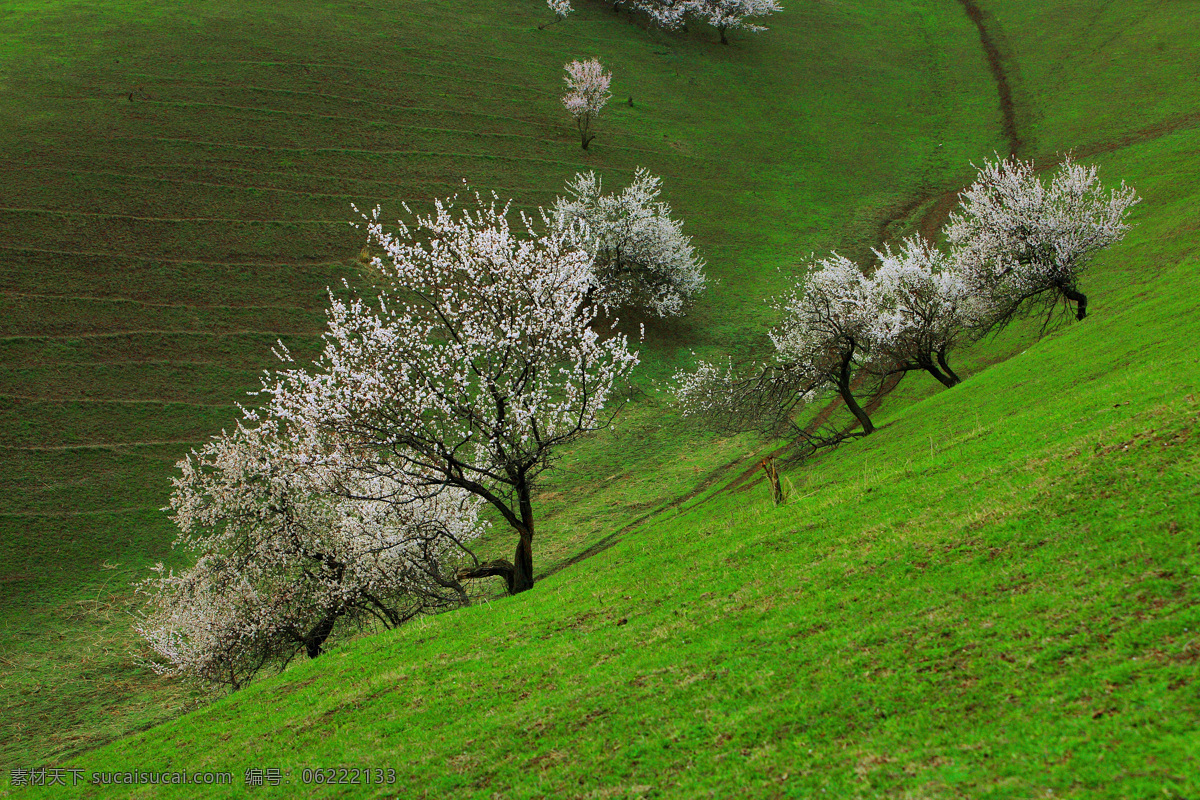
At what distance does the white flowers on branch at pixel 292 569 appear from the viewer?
29.4m

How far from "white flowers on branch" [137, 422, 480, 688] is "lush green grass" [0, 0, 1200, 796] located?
544 cm

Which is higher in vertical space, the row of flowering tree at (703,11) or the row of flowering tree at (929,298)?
the row of flowering tree at (703,11)

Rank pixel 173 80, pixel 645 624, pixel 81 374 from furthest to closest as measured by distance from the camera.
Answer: pixel 173 80, pixel 81 374, pixel 645 624

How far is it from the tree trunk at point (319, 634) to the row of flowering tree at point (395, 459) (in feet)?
0.19

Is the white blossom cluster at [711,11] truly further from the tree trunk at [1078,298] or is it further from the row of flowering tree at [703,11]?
the tree trunk at [1078,298]

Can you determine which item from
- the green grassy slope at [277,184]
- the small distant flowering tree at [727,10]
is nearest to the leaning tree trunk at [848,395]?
the green grassy slope at [277,184]

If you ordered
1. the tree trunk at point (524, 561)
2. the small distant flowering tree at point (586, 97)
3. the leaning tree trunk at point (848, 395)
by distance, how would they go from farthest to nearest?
the small distant flowering tree at point (586, 97), the leaning tree trunk at point (848, 395), the tree trunk at point (524, 561)

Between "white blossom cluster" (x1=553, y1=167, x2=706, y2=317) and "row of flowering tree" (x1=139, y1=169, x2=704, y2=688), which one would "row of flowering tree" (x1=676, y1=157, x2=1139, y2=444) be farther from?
"white blossom cluster" (x1=553, y1=167, x2=706, y2=317)

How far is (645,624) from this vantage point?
51.1 ft

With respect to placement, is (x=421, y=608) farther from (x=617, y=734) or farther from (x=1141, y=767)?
(x=1141, y=767)

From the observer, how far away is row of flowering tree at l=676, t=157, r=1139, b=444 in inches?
1453

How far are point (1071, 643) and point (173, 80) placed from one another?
3619 inches

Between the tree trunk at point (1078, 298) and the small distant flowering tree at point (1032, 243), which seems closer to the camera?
the small distant flowering tree at point (1032, 243)

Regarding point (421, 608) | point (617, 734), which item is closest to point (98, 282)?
point (421, 608)
